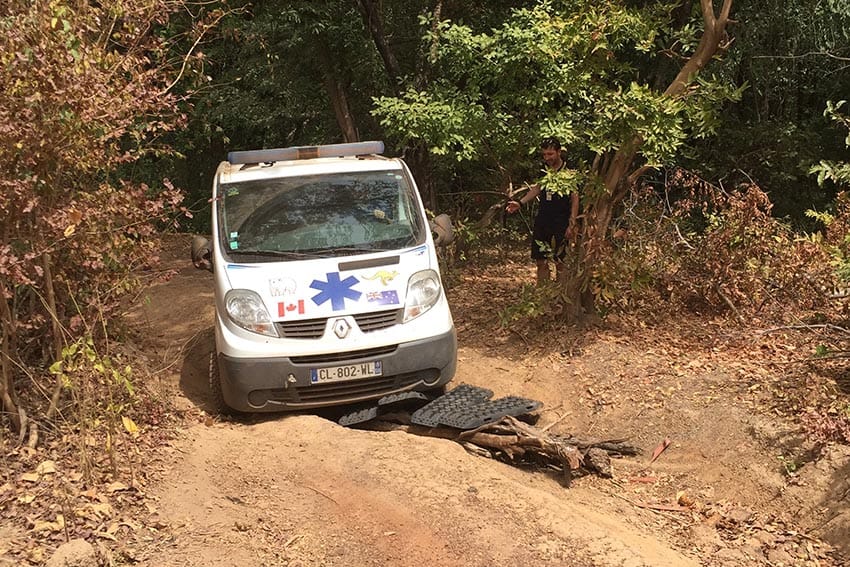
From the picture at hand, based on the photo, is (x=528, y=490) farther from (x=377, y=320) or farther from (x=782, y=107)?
(x=782, y=107)

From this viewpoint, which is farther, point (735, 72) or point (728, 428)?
point (735, 72)

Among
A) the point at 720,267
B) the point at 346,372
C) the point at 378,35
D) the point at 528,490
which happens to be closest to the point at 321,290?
the point at 346,372

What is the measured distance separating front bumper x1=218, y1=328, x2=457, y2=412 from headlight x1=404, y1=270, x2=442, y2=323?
0.79 feet

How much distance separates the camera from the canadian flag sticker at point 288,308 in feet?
19.3

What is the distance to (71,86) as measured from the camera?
4398 mm

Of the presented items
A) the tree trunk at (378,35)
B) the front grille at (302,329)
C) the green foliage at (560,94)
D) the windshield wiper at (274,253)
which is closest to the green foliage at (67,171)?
the windshield wiper at (274,253)

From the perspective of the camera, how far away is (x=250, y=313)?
5.90 metres

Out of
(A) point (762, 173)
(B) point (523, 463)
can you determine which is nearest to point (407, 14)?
(A) point (762, 173)

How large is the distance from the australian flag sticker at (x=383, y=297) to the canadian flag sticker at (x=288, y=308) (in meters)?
0.50

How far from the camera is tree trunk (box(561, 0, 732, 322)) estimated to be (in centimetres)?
729

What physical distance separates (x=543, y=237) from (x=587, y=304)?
0.91 metres

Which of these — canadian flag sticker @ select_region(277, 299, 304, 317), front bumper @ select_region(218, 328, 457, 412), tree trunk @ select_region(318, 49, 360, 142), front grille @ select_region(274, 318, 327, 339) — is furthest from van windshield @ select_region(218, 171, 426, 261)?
tree trunk @ select_region(318, 49, 360, 142)

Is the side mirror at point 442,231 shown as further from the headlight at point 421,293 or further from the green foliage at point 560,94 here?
the green foliage at point 560,94

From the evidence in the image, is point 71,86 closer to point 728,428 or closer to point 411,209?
point 411,209
